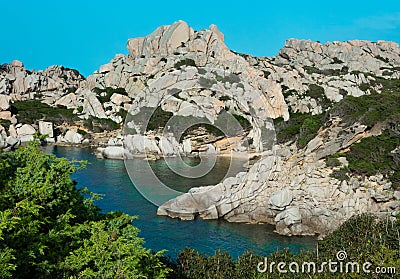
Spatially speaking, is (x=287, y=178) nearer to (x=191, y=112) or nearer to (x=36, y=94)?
(x=191, y=112)

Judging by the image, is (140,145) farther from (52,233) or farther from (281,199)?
(52,233)

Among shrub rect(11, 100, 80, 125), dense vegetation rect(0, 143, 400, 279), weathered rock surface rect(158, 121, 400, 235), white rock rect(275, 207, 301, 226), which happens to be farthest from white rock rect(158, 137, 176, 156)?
dense vegetation rect(0, 143, 400, 279)

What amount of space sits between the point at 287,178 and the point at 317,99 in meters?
36.8

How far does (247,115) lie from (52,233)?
46.6m

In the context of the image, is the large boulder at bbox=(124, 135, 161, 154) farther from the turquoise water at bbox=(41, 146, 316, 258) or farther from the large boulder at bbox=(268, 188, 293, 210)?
the large boulder at bbox=(268, 188, 293, 210)

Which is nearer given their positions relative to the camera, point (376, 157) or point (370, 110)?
point (376, 157)

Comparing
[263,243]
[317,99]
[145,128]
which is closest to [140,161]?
[145,128]

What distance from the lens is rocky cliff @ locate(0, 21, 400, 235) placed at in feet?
77.6

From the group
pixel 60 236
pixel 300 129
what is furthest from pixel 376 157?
pixel 60 236

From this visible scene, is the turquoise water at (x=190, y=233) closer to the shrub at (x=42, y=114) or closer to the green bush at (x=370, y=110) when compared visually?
the green bush at (x=370, y=110)

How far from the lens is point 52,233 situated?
25.0ft

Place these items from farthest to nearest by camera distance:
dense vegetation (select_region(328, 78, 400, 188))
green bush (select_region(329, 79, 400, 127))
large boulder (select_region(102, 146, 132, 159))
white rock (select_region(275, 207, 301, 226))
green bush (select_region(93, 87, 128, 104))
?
green bush (select_region(93, 87, 128, 104)) → large boulder (select_region(102, 146, 132, 159)) → green bush (select_region(329, 79, 400, 127)) → dense vegetation (select_region(328, 78, 400, 188)) → white rock (select_region(275, 207, 301, 226))

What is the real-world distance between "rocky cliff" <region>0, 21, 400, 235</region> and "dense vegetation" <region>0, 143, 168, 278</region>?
587 inches

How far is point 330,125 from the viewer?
29.8m
